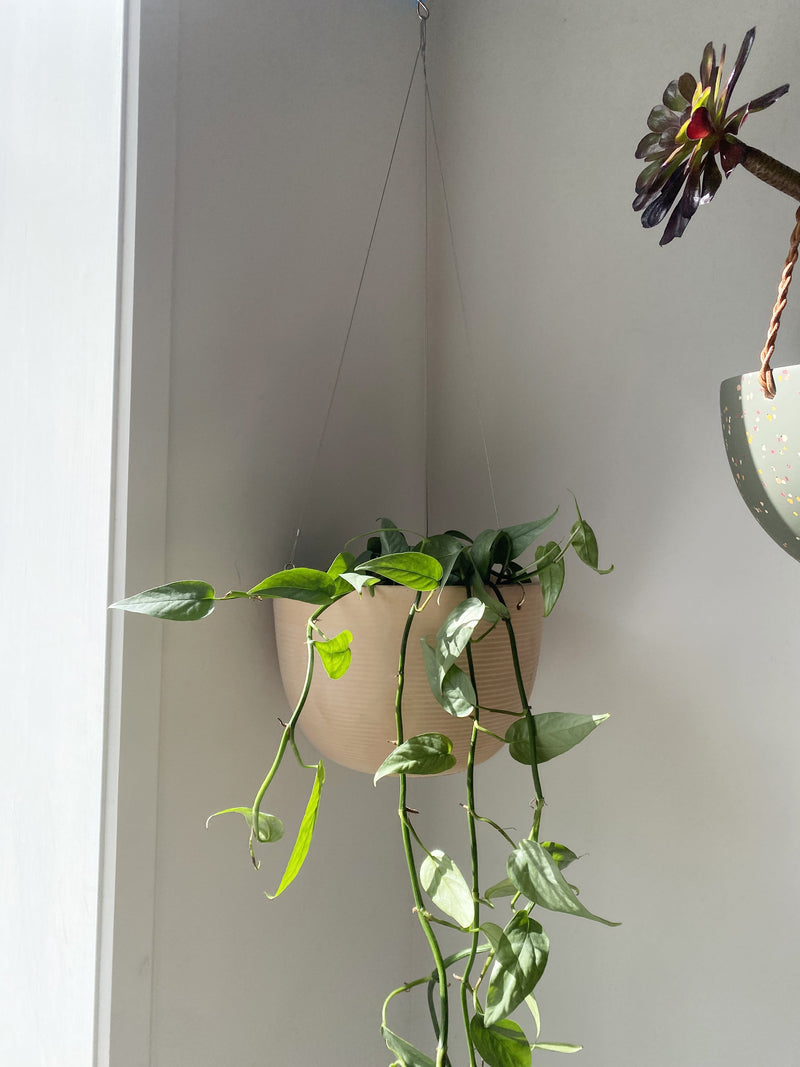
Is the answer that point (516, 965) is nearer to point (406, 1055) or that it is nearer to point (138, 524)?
point (406, 1055)

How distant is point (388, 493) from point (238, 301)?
1.02 ft

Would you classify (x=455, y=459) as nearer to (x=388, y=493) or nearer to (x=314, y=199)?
(x=388, y=493)

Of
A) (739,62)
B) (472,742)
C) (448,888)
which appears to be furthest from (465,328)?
(448,888)

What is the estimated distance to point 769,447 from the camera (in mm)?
647

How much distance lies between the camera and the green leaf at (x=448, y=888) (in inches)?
24.7

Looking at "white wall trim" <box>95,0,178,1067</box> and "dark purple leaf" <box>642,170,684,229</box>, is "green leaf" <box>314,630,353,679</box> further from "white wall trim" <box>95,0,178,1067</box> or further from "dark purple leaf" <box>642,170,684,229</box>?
"dark purple leaf" <box>642,170,684,229</box>

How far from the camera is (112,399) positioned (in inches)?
31.1

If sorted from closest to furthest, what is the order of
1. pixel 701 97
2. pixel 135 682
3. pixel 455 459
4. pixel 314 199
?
pixel 701 97 → pixel 135 682 → pixel 314 199 → pixel 455 459

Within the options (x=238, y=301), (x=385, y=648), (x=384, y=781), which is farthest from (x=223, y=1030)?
(x=238, y=301)

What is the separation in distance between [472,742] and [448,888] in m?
0.12

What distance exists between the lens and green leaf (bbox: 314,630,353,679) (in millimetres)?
690

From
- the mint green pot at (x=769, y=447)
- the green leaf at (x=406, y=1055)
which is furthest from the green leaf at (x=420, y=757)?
the mint green pot at (x=769, y=447)

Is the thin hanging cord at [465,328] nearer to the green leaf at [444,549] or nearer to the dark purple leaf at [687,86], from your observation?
the green leaf at [444,549]

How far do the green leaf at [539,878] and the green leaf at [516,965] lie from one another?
0.09ft
